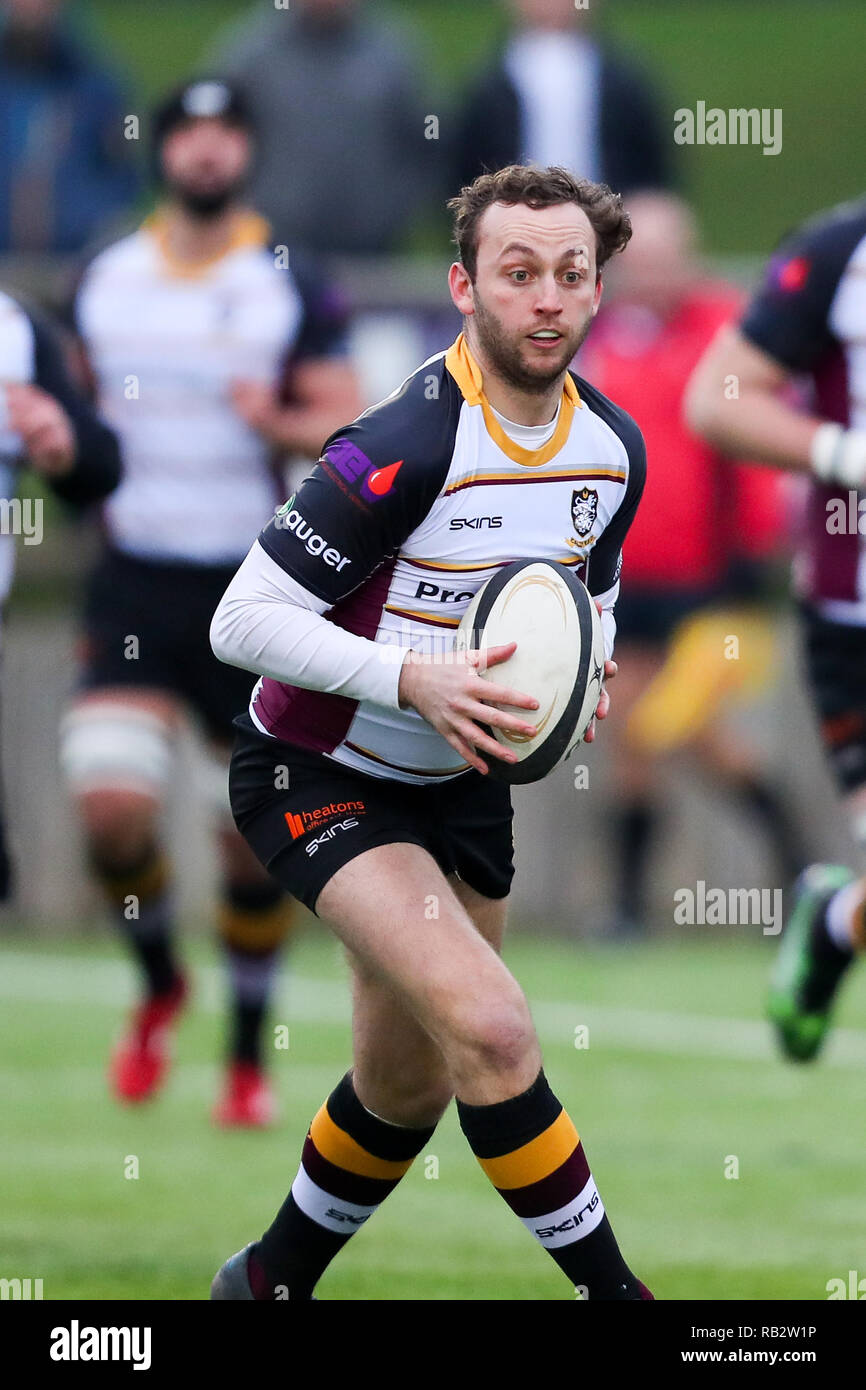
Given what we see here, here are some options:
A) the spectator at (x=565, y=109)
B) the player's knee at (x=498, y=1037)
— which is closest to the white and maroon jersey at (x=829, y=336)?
the player's knee at (x=498, y=1037)

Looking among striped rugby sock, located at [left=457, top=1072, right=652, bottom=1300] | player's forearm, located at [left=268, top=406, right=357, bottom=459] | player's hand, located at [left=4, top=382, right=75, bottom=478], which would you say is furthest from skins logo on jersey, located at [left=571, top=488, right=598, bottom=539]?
player's forearm, located at [left=268, top=406, right=357, bottom=459]

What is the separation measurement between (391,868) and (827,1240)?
209 centimetres

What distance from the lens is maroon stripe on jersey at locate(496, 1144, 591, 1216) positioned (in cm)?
450

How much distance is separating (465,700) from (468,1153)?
11.4ft

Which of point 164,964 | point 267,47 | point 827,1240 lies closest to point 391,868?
point 827,1240

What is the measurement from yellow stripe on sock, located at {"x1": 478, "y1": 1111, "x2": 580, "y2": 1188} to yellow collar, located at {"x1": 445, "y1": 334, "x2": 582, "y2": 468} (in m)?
1.24

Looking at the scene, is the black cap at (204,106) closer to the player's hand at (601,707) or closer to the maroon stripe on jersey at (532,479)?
the maroon stripe on jersey at (532,479)

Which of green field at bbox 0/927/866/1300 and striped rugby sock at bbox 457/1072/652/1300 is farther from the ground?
striped rugby sock at bbox 457/1072/652/1300

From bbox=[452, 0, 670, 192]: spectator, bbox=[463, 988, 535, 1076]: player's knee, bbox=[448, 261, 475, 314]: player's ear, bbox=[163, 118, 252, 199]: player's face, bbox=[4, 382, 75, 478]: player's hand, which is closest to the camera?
bbox=[463, 988, 535, 1076]: player's knee

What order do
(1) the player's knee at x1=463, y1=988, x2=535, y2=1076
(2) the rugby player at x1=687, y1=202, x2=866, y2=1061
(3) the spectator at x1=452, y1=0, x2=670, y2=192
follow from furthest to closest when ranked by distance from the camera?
1. (3) the spectator at x1=452, y1=0, x2=670, y2=192
2. (2) the rugby player at x1=687, y1=202, x2=866, y2=1061
3. (1) the player's knee at x1=463, y1=988, x2=535, y2=1076

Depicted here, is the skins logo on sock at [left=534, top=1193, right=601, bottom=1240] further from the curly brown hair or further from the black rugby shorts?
the curly brown hair

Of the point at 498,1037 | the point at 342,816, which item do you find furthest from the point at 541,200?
the point at 498,1037

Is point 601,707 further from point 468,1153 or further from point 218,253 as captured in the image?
point 218,253

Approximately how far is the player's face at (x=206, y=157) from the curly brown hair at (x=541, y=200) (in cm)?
341
